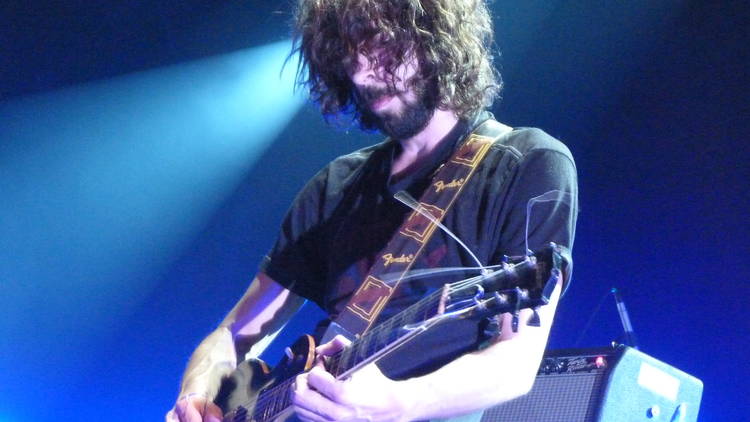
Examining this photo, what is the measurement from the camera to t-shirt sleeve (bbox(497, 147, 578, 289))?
1.77 metres

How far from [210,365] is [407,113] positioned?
99 centimetres

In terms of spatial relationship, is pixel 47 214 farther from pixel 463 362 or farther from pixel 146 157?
pixel 463 362

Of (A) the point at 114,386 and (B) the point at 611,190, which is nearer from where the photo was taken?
(B) the point at 611,190

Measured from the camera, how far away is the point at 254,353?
8.61ft

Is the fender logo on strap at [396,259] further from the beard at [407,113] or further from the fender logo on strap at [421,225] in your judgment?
the beard at [407,113]

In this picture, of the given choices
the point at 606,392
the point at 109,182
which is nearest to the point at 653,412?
the point at 606,392

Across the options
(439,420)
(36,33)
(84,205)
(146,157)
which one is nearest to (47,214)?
(84,205)

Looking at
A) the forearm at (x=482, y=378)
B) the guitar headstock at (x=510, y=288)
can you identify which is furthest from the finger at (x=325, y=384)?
the guitar headstock at (x=510, y=288)

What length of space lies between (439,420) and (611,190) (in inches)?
98.6

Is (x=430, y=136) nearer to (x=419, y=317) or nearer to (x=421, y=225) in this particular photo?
(x=421, y=225)

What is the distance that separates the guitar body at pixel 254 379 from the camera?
6.18 feet

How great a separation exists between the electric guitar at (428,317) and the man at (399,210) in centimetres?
6

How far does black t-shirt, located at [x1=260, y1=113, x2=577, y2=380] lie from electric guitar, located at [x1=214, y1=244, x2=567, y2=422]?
0.55 ft

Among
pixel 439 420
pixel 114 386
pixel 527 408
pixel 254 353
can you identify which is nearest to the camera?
pixel 439 420
